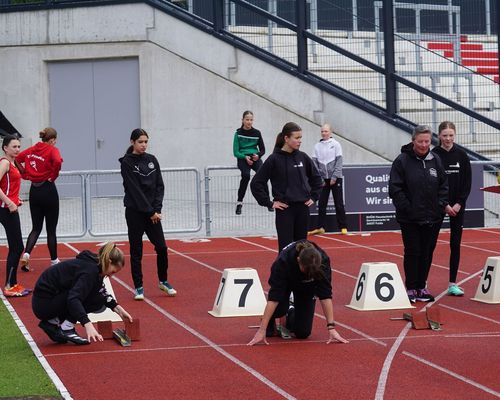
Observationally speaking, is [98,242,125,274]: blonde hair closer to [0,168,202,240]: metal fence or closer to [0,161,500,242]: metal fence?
[0,168,202,240]: metal fence

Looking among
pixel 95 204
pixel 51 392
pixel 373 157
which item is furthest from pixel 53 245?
pixel 373 157

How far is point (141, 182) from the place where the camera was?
13070 millimetres

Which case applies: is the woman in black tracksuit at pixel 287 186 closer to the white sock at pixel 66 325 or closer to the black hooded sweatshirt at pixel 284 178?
the black hooded sweatshirt at pixel 284 178

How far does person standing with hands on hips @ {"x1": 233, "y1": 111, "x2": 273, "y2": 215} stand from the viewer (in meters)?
20.6

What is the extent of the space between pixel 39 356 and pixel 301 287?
95.0 inches

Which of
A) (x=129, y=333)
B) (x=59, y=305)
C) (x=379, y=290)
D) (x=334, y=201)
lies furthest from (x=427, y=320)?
(x=334, y=201)

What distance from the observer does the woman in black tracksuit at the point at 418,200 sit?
41.1 ft

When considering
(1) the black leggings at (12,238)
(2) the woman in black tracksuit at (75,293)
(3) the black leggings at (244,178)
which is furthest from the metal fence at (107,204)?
(2) the woman in black tracksuit at (75,293)

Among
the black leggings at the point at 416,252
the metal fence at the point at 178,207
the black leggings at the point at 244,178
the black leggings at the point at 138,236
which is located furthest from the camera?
the black leggings at the point at 244,178

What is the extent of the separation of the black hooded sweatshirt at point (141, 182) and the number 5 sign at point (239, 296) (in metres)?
1.45

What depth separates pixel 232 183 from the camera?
20688 millimetres

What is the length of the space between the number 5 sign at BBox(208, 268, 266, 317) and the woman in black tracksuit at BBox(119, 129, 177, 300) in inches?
51.4

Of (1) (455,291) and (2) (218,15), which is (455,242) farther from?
(2) (218,15)

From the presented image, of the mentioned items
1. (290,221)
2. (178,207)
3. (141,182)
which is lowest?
(178,207)
